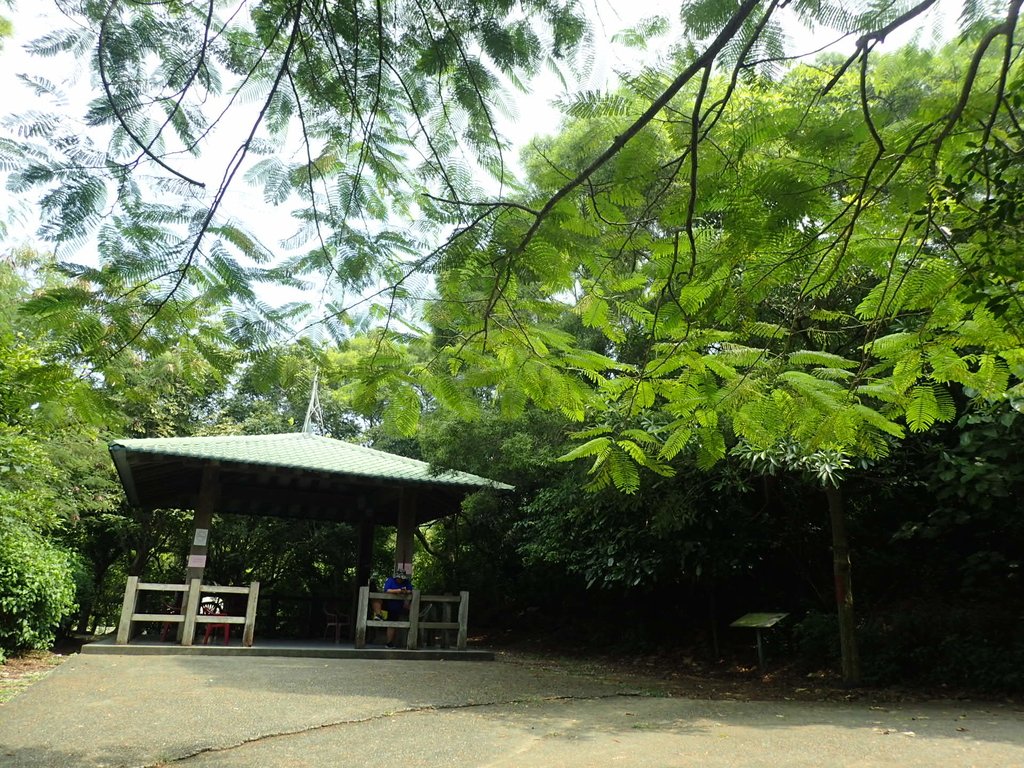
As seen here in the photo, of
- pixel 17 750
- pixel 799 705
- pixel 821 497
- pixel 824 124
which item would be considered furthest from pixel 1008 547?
pixel 17 750

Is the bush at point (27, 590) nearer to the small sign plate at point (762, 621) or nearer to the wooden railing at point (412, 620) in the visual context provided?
the wooden railing at point (412, 620)

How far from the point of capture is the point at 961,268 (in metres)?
2.99

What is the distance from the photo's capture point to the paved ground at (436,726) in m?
4.09

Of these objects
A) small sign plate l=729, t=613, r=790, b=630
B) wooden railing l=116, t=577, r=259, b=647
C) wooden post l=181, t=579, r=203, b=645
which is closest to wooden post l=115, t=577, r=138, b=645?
wooden railing l=116, t=577, r=259, b=647

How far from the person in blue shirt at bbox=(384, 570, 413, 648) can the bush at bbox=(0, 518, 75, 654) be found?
4.69m

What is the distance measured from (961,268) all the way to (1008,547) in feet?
23.8

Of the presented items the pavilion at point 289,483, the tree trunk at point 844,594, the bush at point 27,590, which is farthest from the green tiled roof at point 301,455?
the tree trunk at point 844,594

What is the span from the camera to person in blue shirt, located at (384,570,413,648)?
1030 centimetres

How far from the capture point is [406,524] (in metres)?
11.0

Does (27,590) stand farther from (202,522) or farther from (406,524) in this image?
(406,524)

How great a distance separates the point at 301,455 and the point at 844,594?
7.80 metres

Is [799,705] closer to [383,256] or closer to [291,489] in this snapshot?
[383,256]

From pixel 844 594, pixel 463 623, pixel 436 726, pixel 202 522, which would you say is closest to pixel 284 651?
pixel 202 522

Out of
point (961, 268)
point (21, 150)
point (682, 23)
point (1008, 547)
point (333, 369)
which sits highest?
point (682, 23)
